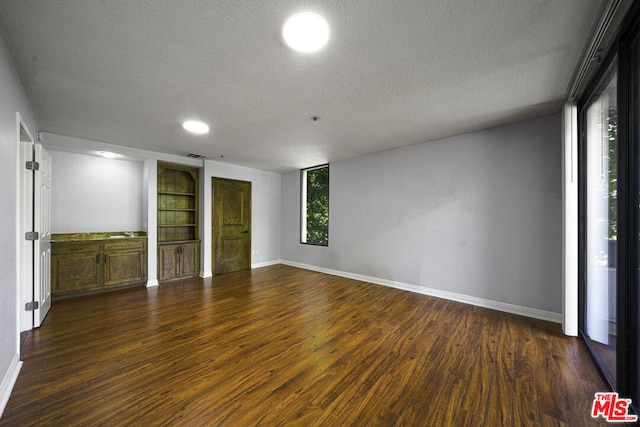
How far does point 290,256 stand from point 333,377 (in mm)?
4530

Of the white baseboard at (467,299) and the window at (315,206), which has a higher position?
the window at (315,206)

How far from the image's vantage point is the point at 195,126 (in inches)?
127

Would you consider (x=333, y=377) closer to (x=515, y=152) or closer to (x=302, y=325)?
(x=302, y=325)

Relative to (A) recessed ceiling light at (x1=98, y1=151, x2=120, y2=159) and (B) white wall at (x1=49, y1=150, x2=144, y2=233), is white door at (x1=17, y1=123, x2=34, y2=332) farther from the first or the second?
(B) white wall at (x1=49, y1=150, x2=144, y2=233)

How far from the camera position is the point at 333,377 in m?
1.91

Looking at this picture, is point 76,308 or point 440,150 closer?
point 76,308

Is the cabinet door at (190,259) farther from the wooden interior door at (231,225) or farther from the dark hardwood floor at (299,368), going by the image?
the dark hardwood floor at (299,368)

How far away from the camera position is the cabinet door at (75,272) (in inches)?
141

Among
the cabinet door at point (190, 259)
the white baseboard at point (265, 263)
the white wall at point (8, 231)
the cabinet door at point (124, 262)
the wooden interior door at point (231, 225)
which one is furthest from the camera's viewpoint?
the white baseboard at point (265, 263)

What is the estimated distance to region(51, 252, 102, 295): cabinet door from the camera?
3572 mm

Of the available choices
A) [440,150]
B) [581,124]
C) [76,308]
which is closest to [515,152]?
[581,124]

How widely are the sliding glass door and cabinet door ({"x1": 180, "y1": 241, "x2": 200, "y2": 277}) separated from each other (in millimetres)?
5745

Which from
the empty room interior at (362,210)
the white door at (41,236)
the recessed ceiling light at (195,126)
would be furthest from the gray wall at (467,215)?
the white door at (41,236)

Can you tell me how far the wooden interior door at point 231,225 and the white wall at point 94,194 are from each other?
1.43 meters
